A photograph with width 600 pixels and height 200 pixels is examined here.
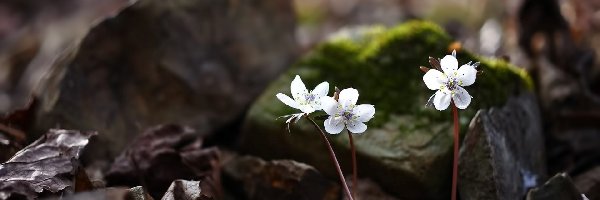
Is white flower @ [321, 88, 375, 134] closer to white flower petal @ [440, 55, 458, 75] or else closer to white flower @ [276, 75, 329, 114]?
white flower @ [276, 75, 329, 114]

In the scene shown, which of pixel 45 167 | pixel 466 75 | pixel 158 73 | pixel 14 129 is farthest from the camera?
pixel 158 73

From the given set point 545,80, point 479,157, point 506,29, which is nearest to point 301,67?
point 479,157

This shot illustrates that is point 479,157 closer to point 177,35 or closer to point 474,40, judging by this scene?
point 177,35

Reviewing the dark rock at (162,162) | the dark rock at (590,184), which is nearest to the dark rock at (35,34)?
the dark rock at (162,162)

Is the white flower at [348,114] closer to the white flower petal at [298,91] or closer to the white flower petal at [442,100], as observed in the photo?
the white flower petal at [298,91]

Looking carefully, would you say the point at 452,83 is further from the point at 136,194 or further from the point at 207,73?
the point at 207,73

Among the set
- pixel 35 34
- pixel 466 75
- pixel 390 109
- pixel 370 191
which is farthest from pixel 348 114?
pixel 35 34
